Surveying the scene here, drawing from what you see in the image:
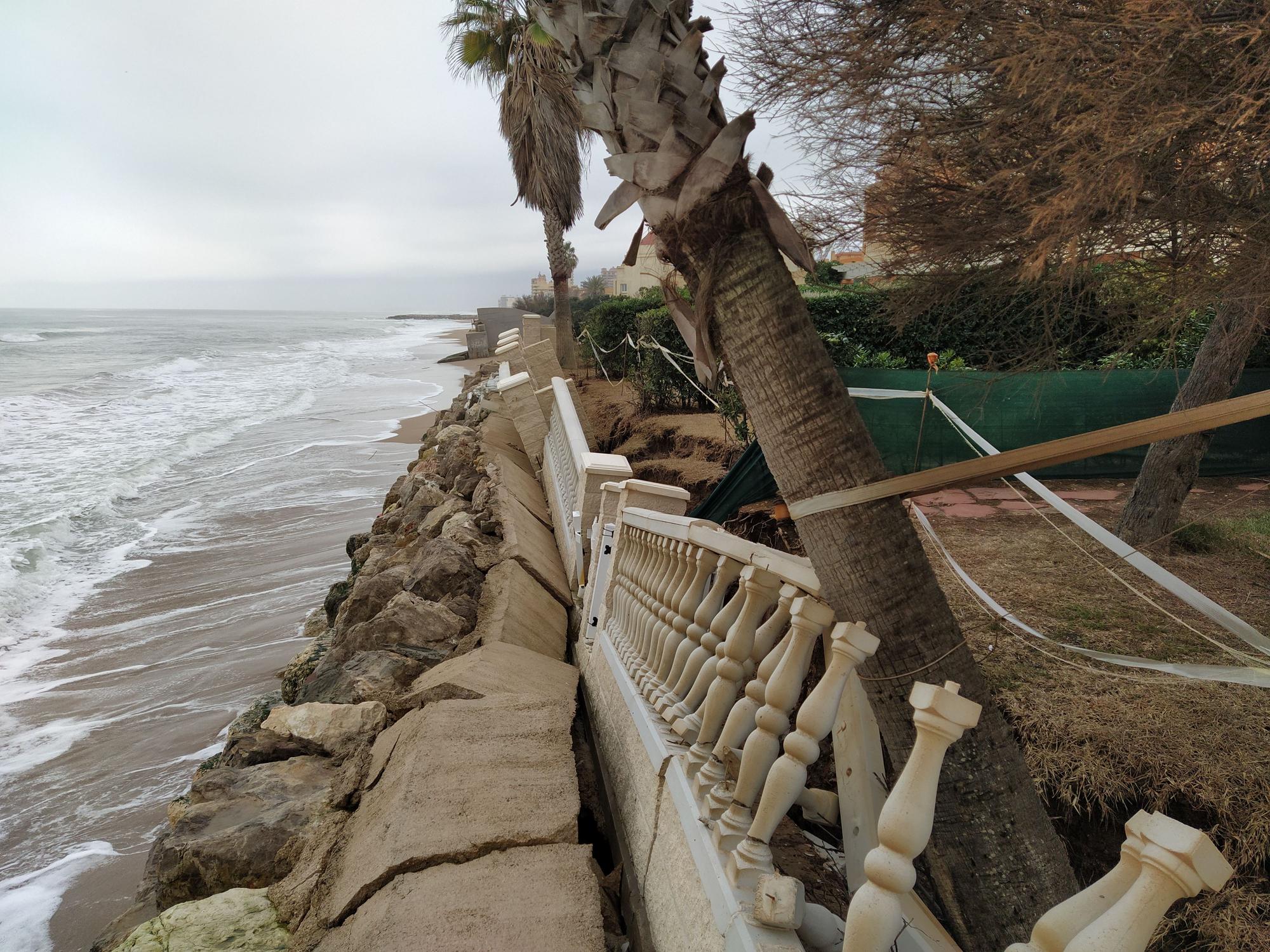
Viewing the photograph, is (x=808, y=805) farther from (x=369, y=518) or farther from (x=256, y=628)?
(x=369, y=518)

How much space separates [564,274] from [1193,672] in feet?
63.6

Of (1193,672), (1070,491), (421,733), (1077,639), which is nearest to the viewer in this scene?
(1193,672)

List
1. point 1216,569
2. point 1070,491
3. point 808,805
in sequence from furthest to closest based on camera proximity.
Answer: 1. point 1070,491
2. point 1216,569
3. point 808,805

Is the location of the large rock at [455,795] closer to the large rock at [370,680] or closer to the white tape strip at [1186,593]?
the large rock at [370,680]

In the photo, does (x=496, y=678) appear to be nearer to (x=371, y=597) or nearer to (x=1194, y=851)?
(x=371, y=597)

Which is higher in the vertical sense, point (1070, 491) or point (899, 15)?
point (899, 15)

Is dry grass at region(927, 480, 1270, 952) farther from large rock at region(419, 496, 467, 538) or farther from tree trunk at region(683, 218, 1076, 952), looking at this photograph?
large rock at region(419, 496, 467, 538)

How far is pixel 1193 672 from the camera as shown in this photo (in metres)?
2.60

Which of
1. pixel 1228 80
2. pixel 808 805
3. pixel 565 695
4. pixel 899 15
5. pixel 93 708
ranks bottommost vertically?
pixel 93 708

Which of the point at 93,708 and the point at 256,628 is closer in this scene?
the point at 93,708

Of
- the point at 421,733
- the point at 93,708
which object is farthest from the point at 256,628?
the point at 421,733

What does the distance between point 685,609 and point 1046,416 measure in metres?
6.87

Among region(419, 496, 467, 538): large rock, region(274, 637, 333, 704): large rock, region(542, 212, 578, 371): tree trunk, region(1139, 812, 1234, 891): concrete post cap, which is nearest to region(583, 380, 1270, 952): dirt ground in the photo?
region(1139, 812, 1234, 891): concrete post cap

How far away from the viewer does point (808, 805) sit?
243cm
